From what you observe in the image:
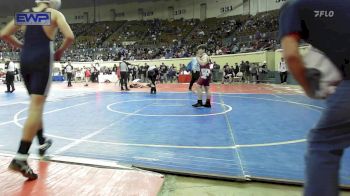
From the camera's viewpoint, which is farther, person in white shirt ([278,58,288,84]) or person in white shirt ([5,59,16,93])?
person in white shirt ([278,58,288,84])

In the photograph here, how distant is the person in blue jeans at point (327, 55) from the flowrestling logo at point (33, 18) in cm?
234

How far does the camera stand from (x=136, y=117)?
7.84m

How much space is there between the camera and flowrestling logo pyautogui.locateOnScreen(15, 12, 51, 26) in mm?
3309

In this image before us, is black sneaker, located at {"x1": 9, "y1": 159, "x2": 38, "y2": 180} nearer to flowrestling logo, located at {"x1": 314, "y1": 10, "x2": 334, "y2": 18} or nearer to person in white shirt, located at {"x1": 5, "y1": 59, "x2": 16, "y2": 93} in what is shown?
flowrestling logo, located at {"x1": 314, "y1": 10, "x2": 334, "y2": 18}

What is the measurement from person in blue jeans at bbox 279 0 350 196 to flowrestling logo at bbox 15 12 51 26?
7.67 feet

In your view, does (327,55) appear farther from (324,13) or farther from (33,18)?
(33,18)

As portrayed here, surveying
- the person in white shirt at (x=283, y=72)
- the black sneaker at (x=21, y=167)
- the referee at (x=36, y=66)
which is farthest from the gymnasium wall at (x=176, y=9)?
the black sneaker at (x=21, y=167)

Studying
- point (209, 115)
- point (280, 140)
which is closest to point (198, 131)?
point (280, 140)

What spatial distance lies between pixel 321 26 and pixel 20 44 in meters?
3.02

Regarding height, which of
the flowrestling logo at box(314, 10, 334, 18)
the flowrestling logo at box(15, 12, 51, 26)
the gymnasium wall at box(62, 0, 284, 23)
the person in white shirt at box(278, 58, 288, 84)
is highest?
the gymnasium wall at box(62, 0, 284, 23)

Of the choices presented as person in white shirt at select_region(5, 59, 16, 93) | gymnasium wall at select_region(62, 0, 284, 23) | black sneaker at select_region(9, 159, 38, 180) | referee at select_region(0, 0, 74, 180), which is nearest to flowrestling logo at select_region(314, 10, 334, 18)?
referee at select_region(0, 0, 74, 180)

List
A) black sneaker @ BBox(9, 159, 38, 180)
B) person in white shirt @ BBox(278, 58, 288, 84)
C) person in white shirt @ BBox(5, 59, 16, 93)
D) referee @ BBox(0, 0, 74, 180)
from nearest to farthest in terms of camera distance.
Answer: black sneaker @ BBox(9, 159, 38, 180)
referee @ BBox(0, 0, 74, 180)
person in white shirt @ BBox(5, 59, 16, 93)
person in white shirt @ BBox(278, 58, 288, 84)

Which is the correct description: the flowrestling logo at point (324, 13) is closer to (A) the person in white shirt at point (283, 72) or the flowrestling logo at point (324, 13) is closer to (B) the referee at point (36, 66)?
(B) the referee at point (36, 66)

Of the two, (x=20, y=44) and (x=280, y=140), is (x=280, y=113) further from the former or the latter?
(x=20, y=44)
